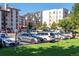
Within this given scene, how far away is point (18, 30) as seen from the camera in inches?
474

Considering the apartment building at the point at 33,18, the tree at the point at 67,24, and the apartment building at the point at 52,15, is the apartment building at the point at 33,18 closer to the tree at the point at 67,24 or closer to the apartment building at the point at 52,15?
the apartment building at the point at 52,15

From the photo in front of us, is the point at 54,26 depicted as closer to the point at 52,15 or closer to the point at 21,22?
the point at 52,15

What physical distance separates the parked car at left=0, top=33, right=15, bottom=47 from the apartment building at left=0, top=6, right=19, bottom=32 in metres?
0.14

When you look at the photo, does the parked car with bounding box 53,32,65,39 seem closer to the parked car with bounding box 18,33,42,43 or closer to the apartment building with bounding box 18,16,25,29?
the parked car with bounding box 18,33,42,43

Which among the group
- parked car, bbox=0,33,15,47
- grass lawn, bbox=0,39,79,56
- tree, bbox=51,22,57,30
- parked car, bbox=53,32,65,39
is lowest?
grass lawn, bbox=0,39,79,56

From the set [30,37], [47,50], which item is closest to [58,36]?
[47,50]

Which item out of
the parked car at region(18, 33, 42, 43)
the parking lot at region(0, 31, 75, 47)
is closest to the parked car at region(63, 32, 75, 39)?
the parking lot at region(0, 31, 75, 47)

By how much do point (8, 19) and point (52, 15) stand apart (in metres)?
0.93

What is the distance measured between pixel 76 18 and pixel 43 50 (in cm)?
99

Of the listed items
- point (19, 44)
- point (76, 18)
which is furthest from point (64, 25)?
point (19, 44)

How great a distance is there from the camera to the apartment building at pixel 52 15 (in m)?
12.0

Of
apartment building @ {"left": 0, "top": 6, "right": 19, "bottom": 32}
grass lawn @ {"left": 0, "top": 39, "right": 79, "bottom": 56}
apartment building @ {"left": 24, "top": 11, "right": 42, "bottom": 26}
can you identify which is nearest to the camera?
grass lawn @ {"left": 0, "top": 39, "right": 79, "bottom": 56}

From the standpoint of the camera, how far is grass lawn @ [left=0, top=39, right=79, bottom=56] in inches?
466

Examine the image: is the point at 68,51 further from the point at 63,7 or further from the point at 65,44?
the point at 63,7
